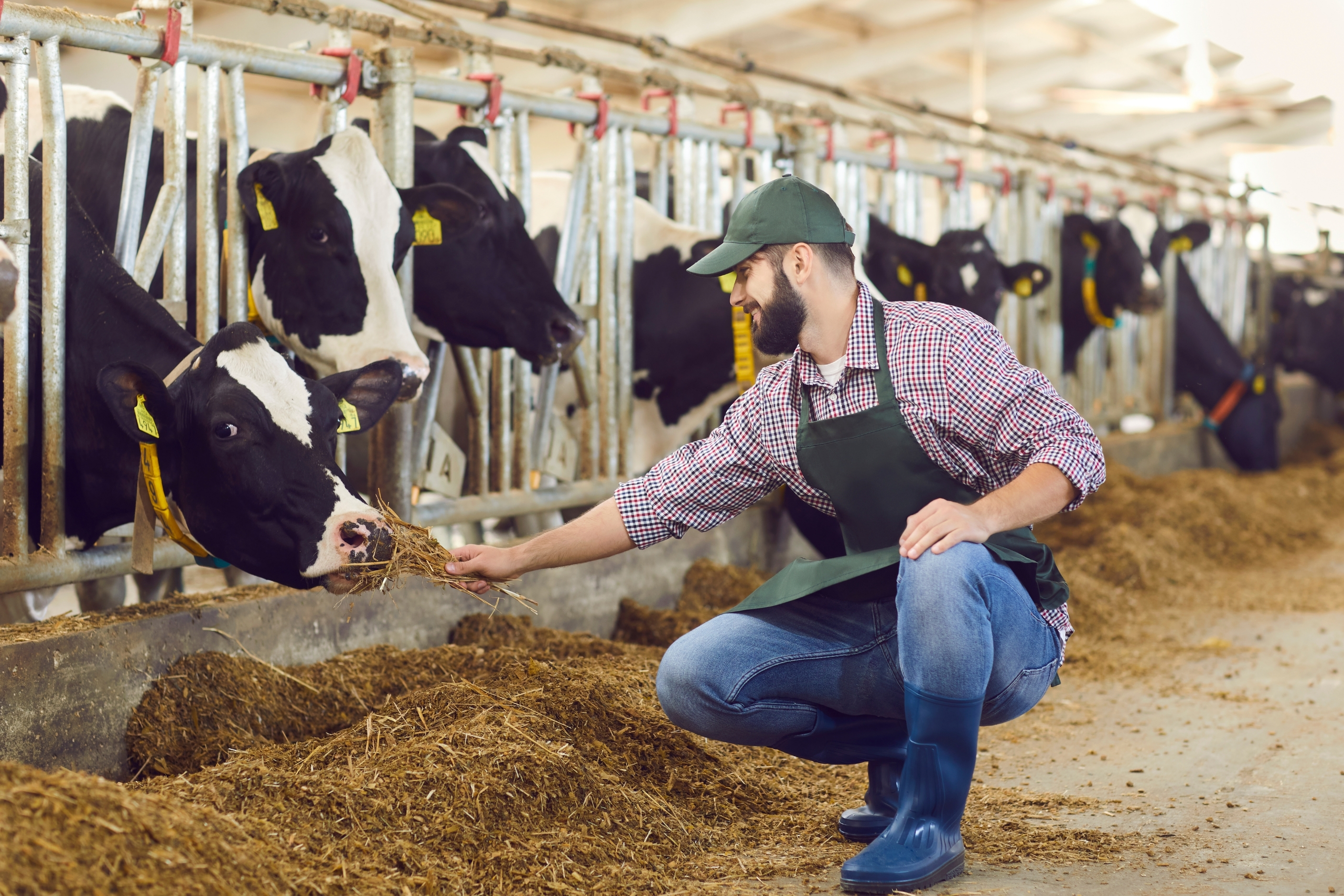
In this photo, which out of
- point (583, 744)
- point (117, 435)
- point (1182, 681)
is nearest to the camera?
point (583, 744)

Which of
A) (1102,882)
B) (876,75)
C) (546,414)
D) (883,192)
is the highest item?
(876,75)

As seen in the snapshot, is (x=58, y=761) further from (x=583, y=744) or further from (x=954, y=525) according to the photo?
(x=954, y=525)

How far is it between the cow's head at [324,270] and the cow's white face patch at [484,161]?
2.11 ft

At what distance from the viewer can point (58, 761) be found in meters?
2.79

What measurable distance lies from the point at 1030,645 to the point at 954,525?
34 cm

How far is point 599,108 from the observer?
4512 mm

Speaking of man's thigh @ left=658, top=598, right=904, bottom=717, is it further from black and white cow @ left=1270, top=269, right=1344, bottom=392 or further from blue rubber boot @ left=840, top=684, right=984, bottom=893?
black and white cow @ left=1270, top=269, right=1344, bottom=392

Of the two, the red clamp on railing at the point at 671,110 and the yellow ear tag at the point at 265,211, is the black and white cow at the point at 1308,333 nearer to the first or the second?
the red clamp on railing at the point at 671,110

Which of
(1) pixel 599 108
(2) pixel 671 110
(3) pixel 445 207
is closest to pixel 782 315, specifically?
(3) pixel 445 207

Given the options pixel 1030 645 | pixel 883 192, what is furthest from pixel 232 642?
pixel 883 192

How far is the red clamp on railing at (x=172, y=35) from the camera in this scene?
3287 mm

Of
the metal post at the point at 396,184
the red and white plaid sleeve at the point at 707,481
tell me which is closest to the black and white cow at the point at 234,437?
the red and white plaid sleeve at the point at 707,481

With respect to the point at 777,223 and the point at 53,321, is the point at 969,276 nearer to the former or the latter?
the point at 777,223

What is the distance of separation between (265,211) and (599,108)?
1.39m
